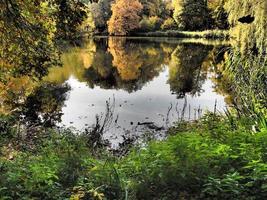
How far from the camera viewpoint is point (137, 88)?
22.9m

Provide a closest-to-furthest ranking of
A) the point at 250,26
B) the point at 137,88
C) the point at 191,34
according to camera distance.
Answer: the point at 250,26 → the point at 137,88 → the point at 191,34

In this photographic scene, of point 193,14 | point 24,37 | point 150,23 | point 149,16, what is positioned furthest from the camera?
Answer: point 149,16

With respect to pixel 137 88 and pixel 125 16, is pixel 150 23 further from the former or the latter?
pixel 137 88

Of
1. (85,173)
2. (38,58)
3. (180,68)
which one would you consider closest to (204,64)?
(180,68)

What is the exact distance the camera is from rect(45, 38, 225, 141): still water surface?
15516 mm

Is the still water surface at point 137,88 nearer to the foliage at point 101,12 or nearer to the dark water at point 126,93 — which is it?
the dark water at point 126,93

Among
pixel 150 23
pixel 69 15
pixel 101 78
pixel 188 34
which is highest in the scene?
pixel 150 23

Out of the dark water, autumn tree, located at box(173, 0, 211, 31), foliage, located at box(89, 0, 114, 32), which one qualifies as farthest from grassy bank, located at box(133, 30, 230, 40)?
the dark water

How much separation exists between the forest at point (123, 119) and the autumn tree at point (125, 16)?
4102 centimetres

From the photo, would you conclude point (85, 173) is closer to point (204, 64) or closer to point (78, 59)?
point (204, 64)

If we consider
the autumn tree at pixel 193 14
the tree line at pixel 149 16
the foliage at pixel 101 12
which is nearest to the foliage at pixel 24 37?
the tree line at pixel 149 16

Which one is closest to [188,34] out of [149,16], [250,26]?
[149,16]

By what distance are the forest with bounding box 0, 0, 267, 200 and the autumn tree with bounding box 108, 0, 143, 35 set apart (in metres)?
41.0

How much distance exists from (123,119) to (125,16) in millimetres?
58516
